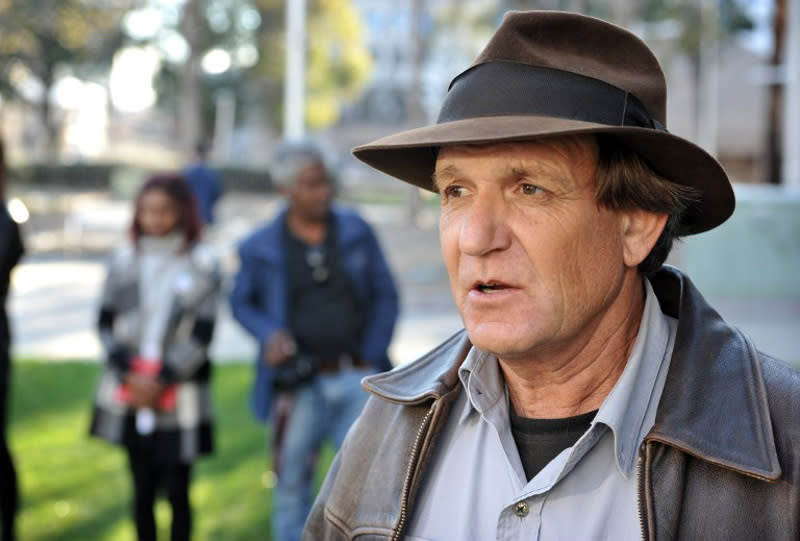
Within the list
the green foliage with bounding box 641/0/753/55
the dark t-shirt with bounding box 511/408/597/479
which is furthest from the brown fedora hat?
the green foliage with bounding box 641/0/753/55

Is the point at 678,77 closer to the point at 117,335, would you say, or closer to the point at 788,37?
the point at 788,37

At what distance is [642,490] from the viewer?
6.33 ft

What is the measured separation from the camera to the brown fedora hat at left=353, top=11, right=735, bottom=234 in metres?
2.08

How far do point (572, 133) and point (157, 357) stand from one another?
3518mm

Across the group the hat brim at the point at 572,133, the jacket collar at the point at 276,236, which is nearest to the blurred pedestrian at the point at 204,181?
the jacket collar at the point at 276,236

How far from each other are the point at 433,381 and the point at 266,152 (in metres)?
56.5

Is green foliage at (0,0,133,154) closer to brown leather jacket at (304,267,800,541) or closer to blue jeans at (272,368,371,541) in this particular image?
blue jeans at (272,368,371,541)

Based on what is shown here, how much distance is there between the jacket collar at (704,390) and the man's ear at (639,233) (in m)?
0.13

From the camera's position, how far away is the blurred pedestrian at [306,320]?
5.16 meters

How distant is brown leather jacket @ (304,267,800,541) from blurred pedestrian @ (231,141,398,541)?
265 centimetres

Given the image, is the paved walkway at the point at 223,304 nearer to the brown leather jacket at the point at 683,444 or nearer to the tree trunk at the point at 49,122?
the brown leather jacket at the point at 683,444

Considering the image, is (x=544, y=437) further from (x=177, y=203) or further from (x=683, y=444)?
(x=177, y=203)

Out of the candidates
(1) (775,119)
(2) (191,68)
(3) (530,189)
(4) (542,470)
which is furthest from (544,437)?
(2) (191,68)

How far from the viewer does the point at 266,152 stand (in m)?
57.9
